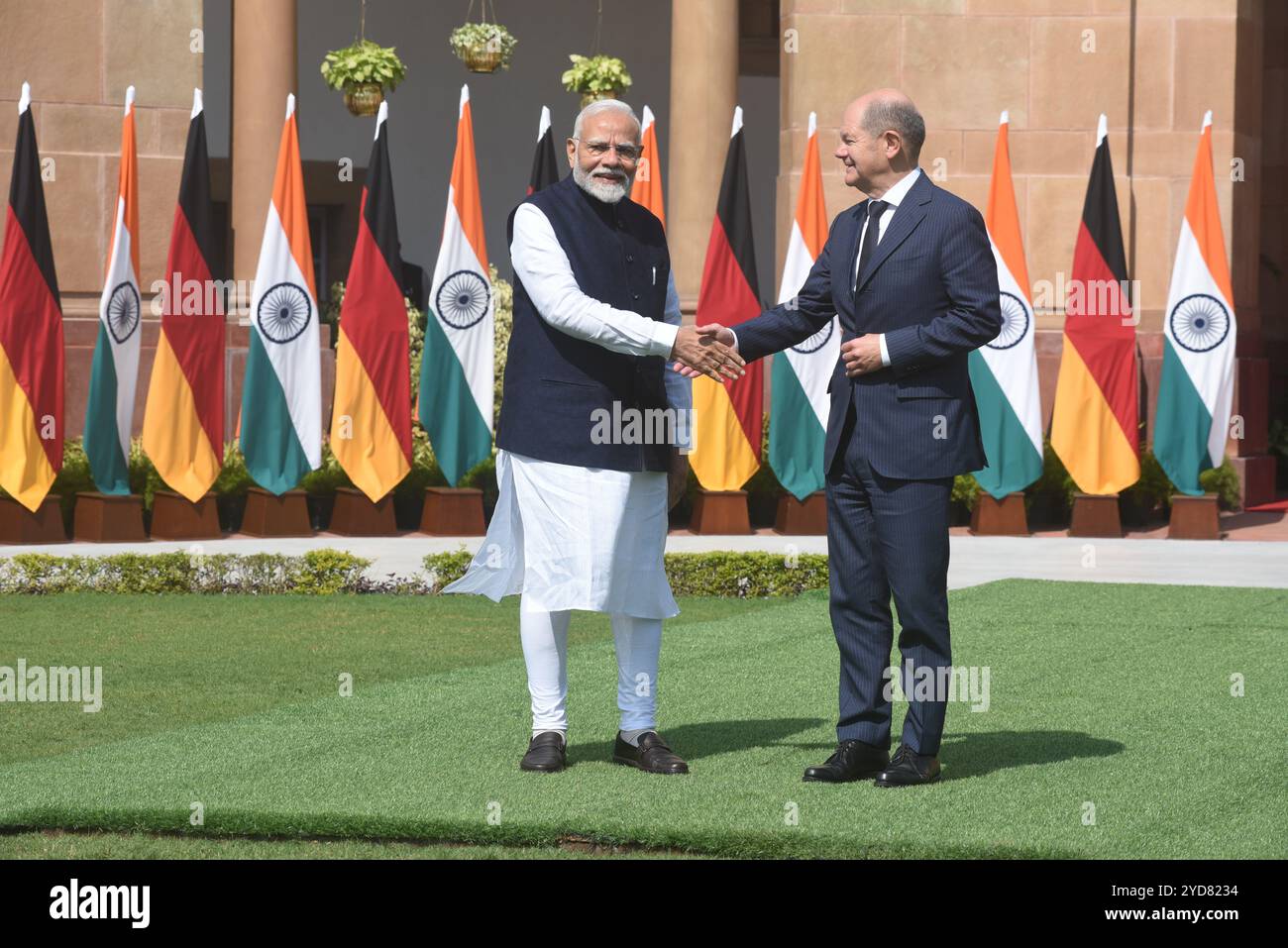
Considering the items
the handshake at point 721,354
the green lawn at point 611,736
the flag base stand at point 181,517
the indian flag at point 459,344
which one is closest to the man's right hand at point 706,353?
the handshake at point 721,354

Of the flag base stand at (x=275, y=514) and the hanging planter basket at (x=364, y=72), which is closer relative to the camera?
the flag base stand at (x=275, y=514)

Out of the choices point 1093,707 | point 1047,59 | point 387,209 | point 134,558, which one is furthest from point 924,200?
point 1047,59

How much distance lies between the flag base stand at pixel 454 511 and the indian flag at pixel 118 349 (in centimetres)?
275

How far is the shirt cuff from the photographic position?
6438mm

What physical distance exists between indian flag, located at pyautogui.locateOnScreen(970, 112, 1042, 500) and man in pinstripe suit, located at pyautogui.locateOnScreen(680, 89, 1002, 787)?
9719mm

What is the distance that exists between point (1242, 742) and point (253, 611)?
6.71 m

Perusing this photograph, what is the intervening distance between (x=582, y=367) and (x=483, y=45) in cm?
1272

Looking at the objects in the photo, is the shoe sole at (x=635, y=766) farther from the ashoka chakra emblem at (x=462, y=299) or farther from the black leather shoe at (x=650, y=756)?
the ashoka chakra emblem at (x=462, y=299)

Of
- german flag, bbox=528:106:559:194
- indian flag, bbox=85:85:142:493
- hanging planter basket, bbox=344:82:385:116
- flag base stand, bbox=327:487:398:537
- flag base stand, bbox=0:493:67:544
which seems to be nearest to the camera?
indian flag, bbox=85:85:142:493

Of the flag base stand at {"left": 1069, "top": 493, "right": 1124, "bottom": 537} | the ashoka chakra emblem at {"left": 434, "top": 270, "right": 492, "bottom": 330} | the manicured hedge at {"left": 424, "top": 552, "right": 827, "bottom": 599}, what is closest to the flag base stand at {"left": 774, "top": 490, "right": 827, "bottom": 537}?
the flag base stand at {"left": 1069, "top": 493, "right": 1124, "bottom": 537}

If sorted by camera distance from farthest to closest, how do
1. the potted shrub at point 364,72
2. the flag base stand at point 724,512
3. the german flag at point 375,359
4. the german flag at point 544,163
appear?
the potted shrub at point 364,72, the flag base stand at point 724,512, the german flag at point 544,163, the german flag at point 375,359

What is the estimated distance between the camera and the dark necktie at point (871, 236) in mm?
6461

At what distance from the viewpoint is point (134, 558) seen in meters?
12.7

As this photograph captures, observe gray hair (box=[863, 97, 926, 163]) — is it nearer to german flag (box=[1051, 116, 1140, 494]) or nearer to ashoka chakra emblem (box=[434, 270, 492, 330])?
ashoka chakra emblem (box=[434, 270, 492, 330])
